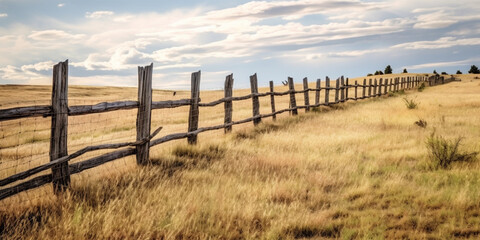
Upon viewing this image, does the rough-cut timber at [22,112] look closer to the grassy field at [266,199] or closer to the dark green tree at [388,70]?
the grassy field at [266,199]

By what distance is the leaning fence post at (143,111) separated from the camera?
6.61m

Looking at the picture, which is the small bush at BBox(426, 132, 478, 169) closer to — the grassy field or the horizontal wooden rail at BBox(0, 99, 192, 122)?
the grassy field

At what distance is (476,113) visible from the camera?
14.0 m

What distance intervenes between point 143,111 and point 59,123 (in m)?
1.76

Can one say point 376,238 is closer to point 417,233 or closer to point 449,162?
point 417,233

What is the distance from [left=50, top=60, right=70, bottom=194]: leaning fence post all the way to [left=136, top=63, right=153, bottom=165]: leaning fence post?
156cm

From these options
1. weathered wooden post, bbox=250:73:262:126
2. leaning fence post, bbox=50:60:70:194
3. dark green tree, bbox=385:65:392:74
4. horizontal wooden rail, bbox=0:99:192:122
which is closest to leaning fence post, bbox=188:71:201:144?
horizontal wooden rail, bbox=0:99:192:122

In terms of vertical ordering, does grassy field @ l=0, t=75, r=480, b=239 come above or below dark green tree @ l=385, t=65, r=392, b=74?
below

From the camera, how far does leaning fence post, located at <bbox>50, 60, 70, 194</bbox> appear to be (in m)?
5.04

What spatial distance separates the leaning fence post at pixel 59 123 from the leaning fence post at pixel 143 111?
1.56m

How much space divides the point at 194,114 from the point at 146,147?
214 cm

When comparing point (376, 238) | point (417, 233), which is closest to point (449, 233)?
point (417, 233)

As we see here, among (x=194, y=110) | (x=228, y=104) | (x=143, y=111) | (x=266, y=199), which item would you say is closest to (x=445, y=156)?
(x=266, y=199)

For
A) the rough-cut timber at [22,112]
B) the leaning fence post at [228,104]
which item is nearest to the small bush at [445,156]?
the leaning fence post at [228,104]
